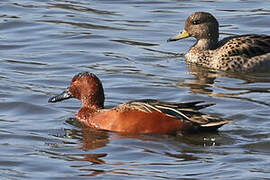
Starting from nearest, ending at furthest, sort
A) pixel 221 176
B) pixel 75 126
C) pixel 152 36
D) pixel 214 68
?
pixel 221 176, pixel 75 126, pixel 214 68, pixel 152 36

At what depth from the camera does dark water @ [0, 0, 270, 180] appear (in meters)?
10.2

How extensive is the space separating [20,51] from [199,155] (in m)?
5.96

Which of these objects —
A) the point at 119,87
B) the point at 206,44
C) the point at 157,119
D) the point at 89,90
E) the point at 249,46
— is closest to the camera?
the point at 157,119

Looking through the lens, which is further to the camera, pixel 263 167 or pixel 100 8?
pixel 100 8

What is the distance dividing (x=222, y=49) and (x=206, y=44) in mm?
565

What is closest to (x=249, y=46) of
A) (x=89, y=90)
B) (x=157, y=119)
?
(x=89, y=90)

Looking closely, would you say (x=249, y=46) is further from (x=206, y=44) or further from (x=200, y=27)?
(x=200, y=27)

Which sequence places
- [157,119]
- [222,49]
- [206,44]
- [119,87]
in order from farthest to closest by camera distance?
[206,44], [222,49], [119,87], [157,119]

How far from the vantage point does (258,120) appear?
11859mm

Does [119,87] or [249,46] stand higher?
[249,46]

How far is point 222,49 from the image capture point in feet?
51.3

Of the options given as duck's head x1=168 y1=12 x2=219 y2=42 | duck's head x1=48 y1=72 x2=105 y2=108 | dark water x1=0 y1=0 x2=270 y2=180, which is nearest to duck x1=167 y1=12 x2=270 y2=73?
duck's head x1=168 y1=12 x2=219 y2=42

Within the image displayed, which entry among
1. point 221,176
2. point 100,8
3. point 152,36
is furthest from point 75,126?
point 100,8

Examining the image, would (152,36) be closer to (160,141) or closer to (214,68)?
(214,68)
